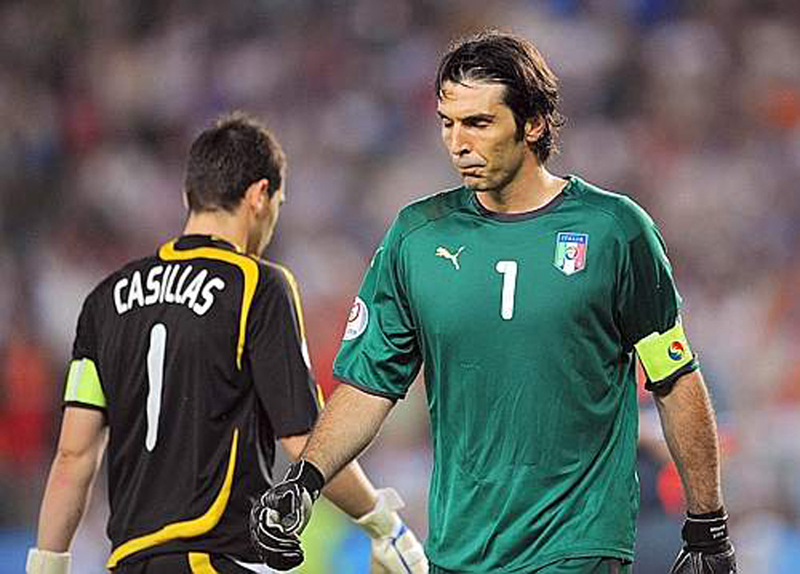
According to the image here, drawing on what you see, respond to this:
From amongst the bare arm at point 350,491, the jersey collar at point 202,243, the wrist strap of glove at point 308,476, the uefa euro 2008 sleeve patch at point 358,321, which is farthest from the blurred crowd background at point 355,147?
the wrist strap of glove at point 308,476

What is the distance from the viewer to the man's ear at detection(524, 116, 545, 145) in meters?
3.34

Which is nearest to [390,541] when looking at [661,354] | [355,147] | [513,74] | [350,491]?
[350,491]

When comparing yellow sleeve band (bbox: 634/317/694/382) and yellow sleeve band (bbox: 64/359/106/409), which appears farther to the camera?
yellow sleeve band (bbox: 64/359/106/409)

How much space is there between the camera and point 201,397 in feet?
12.6

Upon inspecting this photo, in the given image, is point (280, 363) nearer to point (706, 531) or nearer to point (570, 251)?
point (570, 251)

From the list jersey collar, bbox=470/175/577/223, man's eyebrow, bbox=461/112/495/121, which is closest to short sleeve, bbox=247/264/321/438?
jersey collar, bbox=470/175/577/223

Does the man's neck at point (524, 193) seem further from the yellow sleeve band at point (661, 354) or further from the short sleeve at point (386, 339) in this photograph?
the yellow sleeve band at point (661, 354)

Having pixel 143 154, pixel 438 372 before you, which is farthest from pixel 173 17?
pixel 438 372

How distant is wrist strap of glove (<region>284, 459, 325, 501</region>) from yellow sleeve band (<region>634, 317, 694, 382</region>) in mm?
703

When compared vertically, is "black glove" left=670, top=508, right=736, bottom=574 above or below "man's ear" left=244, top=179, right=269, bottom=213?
below

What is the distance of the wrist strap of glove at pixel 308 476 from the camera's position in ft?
10.7

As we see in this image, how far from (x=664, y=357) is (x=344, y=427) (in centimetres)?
68

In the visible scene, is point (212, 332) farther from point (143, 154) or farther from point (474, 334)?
point (143, 154)

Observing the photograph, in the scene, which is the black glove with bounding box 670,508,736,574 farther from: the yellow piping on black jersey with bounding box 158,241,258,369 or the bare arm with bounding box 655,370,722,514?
the yellow piping on black jersey with bounding box 158,241,258,369
